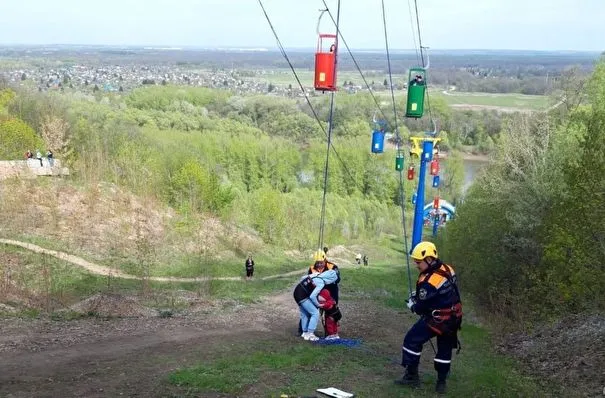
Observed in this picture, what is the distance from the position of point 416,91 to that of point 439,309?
10646mm

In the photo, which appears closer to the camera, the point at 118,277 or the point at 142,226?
the point at 118,277

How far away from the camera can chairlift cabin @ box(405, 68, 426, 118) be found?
18.6 metres

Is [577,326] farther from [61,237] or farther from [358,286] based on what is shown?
[61,237]

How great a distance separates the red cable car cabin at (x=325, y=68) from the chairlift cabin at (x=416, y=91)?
270 inches

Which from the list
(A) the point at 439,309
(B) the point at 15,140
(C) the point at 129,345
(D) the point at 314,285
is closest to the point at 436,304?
(A) the point at 439,309

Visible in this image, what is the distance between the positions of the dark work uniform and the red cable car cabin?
177 inches

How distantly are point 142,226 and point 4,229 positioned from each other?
8.24m

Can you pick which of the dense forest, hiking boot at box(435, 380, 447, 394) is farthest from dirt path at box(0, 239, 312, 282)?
hiking boot at box(435, 380, 447, 394)

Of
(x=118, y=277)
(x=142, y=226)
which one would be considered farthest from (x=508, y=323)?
(x=142, y=226)

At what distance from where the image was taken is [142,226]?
112 ft

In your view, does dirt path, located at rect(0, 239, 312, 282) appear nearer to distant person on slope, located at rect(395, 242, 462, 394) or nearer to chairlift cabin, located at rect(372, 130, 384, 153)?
chairlift cabin, located at rect(372, 130, 384, 153)

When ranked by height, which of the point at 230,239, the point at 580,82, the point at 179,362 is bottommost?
the point at 230,239

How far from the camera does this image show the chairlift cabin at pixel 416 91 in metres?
18.6

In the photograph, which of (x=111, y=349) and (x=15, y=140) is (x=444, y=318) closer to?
(x=111, y=349)
